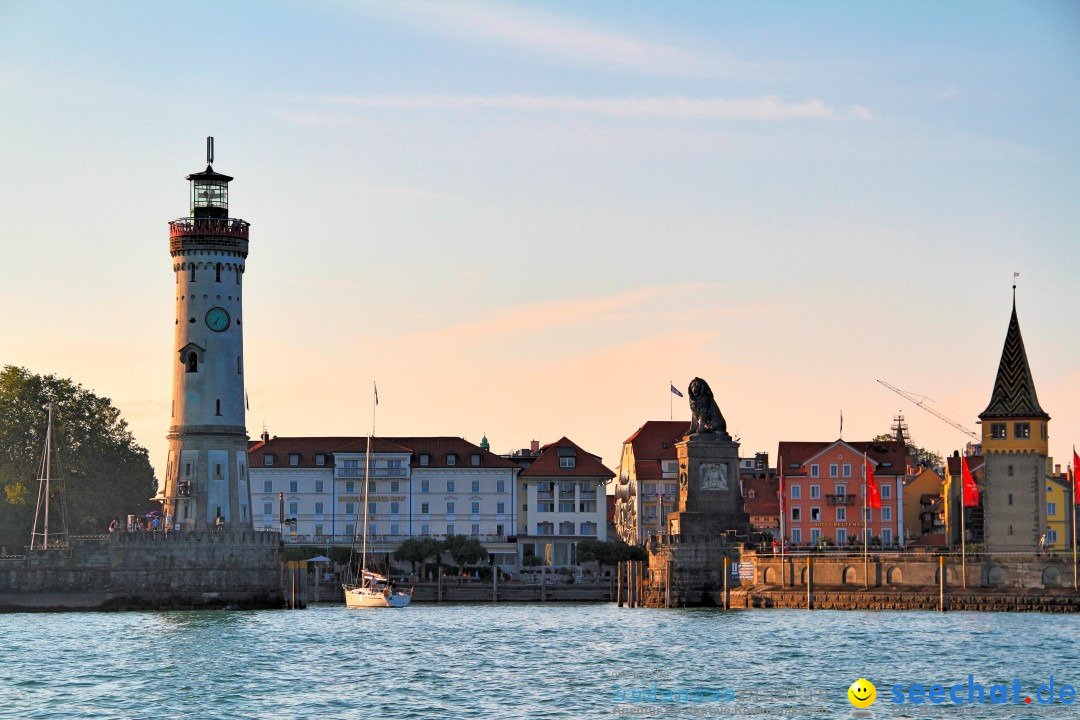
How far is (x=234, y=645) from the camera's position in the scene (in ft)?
259

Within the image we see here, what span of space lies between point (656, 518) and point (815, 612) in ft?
206

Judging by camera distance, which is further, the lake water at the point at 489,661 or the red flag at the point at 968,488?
the red flag at the point at 968,488

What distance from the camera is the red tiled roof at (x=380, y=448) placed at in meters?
155

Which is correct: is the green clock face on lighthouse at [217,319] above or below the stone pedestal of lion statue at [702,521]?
above

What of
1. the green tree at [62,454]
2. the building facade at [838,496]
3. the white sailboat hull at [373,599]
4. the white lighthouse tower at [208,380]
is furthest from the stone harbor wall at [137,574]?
the building facade at [838,496]

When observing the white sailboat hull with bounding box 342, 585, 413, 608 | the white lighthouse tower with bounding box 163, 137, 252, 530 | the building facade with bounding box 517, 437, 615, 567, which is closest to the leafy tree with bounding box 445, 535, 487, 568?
the building facade with bounding box 517, 437, 615, 567

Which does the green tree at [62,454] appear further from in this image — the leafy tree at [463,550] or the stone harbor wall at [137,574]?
the leafy tree at [463,550]

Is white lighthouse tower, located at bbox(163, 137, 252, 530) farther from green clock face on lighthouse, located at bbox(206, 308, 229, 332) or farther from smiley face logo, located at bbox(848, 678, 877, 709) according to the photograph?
smiley face logo, located at bbox(848, 678, 877, 709)

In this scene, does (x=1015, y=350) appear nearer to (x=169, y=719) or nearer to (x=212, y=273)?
(x=212, y=273)

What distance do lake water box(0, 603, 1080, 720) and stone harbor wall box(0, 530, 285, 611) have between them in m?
3.83

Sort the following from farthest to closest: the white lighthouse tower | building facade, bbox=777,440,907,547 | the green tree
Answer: building facade, bbox=777,440,907,547 < the green tree < the white lighthouse tower

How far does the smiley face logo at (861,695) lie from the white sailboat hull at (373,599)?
→ 2595 inches

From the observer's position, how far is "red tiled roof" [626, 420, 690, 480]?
541ft

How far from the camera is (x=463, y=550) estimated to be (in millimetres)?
142750
